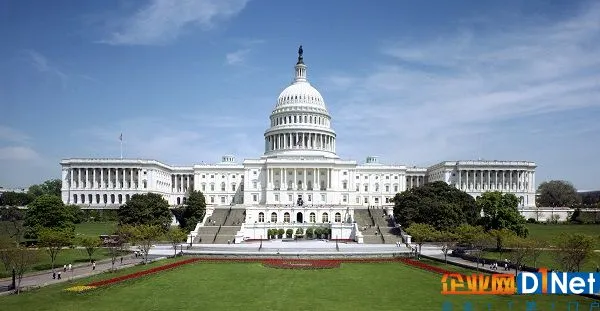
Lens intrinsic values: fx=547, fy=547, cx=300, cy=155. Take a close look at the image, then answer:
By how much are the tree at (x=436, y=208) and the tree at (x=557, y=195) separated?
78.7 meters

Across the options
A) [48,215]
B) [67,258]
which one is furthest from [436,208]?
[48,215]

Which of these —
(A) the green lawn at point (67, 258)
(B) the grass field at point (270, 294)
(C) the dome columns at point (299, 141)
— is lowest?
(A) the green lawn at point (67, 258)

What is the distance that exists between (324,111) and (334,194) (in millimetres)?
28793

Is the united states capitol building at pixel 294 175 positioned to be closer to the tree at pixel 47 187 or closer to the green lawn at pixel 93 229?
the green lawn at pixel 93 229

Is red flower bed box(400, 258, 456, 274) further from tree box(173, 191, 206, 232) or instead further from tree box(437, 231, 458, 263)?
tree box(173, 191, 206, 232)

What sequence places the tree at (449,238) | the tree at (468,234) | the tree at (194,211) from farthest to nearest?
1. the tree at (194,211)
2. the tree at (449,238)
3. the tree at (468,234)

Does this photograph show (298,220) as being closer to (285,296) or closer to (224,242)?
(224,242)

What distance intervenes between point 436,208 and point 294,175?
156ft

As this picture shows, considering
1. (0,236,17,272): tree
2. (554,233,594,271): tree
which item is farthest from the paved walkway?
(554,233,594,271): tree

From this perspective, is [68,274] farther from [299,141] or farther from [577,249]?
[299,141]

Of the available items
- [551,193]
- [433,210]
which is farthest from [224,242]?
[551,193]

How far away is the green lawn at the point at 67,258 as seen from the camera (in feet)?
173

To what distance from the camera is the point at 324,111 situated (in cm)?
14512

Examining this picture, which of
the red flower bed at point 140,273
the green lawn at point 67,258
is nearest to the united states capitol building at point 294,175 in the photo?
the green lawn at point 67,258
